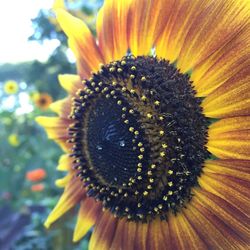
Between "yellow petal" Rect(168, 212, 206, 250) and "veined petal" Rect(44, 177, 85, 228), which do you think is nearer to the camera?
"yellow petal" Rect(168, 212, 206, 250)

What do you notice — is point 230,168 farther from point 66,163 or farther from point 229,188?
point 66,163

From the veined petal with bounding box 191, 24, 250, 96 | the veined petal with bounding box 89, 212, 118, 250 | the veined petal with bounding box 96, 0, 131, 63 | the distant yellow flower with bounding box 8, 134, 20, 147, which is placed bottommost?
the veined petal with bounding box 89, 212, 118, 250

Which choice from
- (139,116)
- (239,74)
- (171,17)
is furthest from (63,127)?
(239,74)

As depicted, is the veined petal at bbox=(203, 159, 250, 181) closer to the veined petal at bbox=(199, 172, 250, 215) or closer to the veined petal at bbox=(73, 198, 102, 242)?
the veined petal at bbox=(199, 172, 250, 215)

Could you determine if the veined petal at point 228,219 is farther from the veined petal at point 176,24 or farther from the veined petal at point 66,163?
the veined petal at point 66,163

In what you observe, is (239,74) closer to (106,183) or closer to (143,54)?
(143,54)

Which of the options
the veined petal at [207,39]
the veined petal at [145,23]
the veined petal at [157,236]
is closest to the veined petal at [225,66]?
the veined petal at [207,39]

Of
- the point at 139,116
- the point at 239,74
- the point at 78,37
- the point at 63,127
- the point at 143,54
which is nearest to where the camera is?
the point at 239,74

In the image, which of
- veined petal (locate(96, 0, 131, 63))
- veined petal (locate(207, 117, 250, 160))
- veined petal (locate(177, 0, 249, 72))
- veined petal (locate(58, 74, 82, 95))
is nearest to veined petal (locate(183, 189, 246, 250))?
veined petal (locate(207, 117, 250, 160))

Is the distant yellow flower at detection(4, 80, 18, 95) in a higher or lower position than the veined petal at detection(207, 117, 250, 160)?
higher
